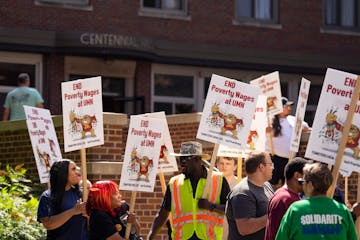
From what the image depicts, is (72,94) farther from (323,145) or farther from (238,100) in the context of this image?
(323,145)

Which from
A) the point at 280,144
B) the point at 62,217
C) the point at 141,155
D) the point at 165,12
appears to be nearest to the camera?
the point at 62,217

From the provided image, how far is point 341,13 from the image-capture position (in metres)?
29.0

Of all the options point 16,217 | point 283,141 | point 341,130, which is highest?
point 341,130

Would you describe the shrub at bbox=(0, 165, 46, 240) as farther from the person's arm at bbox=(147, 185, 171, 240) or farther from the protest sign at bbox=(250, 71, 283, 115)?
the protest sign at bbox=(250, 71, 283, 115)

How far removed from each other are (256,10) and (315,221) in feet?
67.4

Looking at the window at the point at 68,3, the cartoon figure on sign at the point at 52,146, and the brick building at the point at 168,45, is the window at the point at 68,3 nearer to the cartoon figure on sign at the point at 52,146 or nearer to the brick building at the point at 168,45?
the brick building at the point at 168,45

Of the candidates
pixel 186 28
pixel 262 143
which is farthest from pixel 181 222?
pixel 186 28

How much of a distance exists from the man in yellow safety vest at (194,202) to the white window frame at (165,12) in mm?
15790

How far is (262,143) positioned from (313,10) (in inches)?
659

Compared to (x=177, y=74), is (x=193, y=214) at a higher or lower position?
lower

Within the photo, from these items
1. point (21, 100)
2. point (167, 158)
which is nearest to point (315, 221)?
point (167, 158)

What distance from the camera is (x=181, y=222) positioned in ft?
32.4

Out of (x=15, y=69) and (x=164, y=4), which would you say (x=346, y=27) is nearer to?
(x=164, y=4)

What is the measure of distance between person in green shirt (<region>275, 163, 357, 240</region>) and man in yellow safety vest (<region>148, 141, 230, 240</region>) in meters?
2.35
